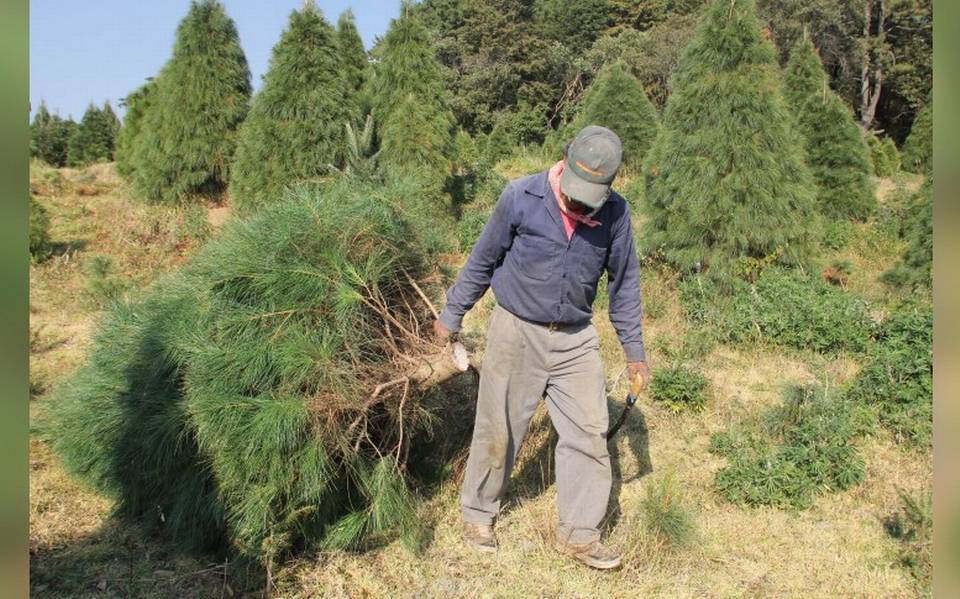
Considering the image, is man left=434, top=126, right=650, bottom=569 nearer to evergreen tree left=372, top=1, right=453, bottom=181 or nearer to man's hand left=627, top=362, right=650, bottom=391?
man's hand left=627, top=362, right=650, bottom=391

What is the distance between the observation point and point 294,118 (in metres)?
8.38


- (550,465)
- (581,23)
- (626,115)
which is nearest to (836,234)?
(626,115)

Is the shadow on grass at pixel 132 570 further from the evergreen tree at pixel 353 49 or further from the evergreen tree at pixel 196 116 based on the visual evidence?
the evergreen tree at pixel 353 49

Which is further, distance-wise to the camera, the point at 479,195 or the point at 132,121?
the point at 132,121

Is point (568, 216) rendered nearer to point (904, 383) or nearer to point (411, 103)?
point (904, 383)

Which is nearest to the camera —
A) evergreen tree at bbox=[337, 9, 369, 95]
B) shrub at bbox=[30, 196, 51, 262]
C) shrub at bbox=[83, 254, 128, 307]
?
shrub at bbox=[83, 254, 128, 307]

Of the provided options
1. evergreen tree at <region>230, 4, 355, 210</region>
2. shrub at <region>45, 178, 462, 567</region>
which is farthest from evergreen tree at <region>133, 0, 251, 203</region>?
Answer: shrub at <region>45, 178, 462, 567</region>

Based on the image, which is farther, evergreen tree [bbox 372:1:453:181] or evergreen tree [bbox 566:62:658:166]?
evergreen tree [bbox 566:62:658:166]

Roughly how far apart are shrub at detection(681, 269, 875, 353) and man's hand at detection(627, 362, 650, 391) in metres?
3.00

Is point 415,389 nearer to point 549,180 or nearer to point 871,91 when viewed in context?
point 549,180

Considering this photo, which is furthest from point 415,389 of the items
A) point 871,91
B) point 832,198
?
point 871,91

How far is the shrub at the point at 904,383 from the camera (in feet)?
14.8

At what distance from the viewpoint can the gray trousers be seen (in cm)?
331

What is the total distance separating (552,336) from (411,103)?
7.99 metres
